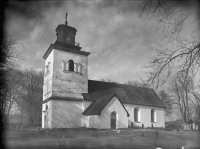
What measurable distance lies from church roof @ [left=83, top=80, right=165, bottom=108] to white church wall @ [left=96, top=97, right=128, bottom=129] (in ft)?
8.88

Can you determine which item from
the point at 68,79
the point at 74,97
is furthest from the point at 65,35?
the point at 74,97

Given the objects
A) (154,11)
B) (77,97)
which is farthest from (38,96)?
(154,11)

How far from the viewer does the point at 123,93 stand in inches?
1184

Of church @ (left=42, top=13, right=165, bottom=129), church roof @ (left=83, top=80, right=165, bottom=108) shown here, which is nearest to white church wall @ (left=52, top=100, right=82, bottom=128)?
church @ (left=42, top=13, right=165, bottom=129)

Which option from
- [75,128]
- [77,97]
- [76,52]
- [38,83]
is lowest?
[75,128]

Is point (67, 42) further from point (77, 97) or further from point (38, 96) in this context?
point (38, 96)

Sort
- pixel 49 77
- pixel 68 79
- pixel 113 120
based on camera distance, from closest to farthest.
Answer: pixel 113 120, pixel 68 79, pixel 49 77

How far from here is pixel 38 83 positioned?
42375 mm

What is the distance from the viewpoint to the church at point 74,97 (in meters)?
23.3

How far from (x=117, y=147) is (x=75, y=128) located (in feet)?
42.0

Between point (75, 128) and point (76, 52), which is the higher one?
point (76, 52)

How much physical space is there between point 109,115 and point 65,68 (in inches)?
339

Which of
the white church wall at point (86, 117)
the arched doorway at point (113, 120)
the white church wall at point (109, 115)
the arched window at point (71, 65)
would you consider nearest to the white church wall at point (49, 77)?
the arched window at point (71, 65)

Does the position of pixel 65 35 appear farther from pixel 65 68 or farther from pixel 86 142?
pixel 86 142
